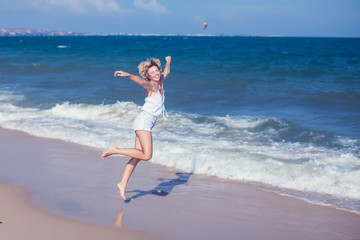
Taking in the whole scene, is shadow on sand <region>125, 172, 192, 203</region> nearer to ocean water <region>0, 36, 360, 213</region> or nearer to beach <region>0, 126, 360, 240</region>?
beach <region>0, 126, 360, 240</region>

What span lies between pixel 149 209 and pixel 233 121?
5908mm

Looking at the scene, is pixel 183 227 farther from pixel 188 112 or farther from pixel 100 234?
pixel 188 112

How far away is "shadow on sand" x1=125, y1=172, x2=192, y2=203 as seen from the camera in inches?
207

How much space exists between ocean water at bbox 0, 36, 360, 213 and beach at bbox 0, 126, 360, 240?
0.55 metres

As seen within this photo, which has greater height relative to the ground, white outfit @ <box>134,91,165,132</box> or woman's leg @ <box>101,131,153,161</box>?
white outfit @ <box>134,91,165,132</box>

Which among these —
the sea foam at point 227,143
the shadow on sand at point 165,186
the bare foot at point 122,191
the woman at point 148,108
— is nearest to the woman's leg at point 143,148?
the woman at point 148,108

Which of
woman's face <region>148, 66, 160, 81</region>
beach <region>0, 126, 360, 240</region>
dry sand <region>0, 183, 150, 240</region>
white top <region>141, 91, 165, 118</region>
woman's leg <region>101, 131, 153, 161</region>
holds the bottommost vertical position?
dry sand <region>0, 183, 150, 240</region>

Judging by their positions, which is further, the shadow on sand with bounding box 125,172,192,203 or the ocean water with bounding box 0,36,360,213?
the ocean water with bounding box 0,36,360,213

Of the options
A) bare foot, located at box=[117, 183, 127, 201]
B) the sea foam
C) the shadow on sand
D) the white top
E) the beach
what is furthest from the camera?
the sea foam

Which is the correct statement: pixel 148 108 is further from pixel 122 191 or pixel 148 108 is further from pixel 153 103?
pixel 122 191

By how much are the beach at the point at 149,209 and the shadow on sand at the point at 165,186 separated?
1 cm

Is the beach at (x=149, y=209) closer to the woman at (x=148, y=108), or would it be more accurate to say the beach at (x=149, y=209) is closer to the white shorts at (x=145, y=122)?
the woman at (x=148, y=108)

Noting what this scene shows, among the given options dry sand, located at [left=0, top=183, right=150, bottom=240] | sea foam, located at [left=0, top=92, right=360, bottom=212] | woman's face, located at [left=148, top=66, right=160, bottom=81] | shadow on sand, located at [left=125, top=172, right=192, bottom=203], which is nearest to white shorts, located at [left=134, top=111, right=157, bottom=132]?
woman's face, located at [left=148, top=66, right=160, bottom=81]

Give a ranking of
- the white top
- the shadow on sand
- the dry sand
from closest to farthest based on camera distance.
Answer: the dry sand
the white top
the shadow on sand
